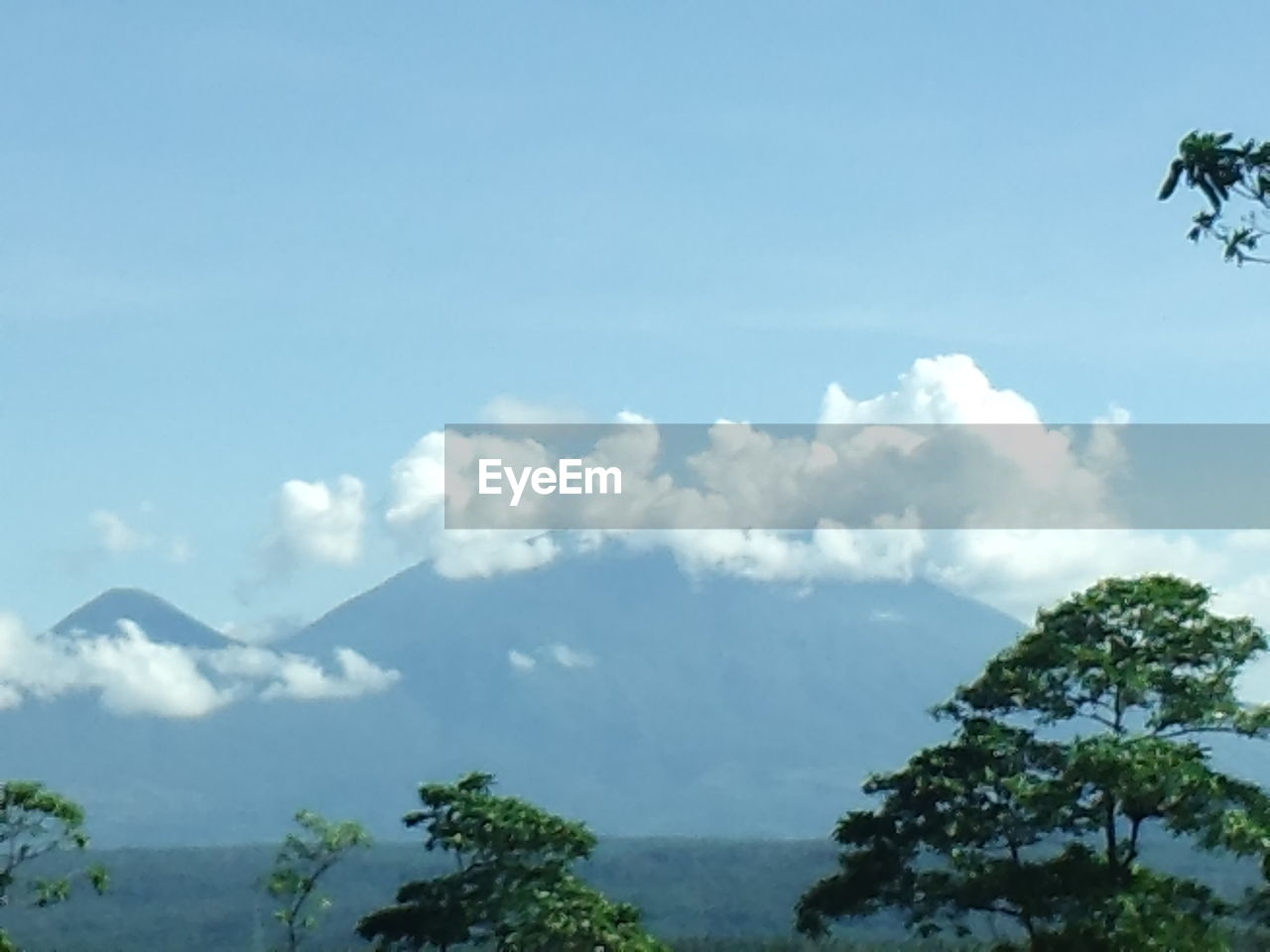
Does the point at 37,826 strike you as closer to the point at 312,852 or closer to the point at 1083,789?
the point at 312,852

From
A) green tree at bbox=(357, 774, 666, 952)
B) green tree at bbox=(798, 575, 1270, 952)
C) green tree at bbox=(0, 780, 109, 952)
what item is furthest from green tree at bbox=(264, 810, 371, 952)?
green tree at bbox=(798, 575, 1270, 952)

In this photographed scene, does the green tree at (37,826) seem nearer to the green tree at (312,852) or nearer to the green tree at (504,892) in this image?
the green tree at (504,892)

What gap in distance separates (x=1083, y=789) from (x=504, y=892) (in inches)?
520

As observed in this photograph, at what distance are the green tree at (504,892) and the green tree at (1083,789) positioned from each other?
4.74m

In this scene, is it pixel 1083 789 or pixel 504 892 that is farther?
pixel 504 892

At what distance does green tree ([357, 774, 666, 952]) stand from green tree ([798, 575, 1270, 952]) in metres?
4.74

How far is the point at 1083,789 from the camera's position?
37.5 m

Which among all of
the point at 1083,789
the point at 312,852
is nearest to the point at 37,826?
the point at 312,852

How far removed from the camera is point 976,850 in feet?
129

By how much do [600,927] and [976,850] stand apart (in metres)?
8.23

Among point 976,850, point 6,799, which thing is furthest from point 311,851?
point 976,850

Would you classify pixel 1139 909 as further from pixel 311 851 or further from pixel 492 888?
pixel 311 851

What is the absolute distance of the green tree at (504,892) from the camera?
40.5 m

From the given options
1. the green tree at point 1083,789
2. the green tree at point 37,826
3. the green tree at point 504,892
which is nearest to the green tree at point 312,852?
the green tree at point 37,826
